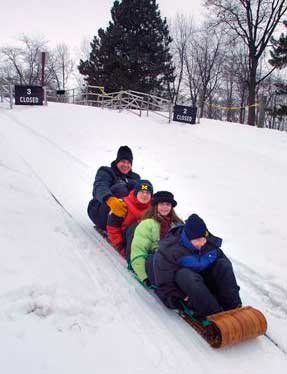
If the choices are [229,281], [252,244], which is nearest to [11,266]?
[229,281]

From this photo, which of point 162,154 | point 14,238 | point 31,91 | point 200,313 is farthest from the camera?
point 31,91

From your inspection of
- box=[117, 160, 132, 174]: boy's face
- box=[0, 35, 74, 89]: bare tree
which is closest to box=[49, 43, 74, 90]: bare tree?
box=[0, 35, 74, 89]: bare tree

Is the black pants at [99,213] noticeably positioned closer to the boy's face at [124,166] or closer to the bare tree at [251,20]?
the boy's face at [124,166]

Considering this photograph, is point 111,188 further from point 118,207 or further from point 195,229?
point 195,229

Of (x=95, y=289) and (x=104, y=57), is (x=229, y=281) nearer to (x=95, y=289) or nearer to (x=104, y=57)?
(x=95, y=289)

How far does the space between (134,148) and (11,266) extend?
342 inches

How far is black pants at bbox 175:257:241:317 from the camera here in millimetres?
3252

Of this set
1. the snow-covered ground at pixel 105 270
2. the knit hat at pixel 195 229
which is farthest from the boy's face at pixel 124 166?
the knit hat at pixel 195 229

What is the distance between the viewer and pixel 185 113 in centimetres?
1742

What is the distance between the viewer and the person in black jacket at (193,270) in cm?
336

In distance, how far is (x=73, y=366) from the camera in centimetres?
261

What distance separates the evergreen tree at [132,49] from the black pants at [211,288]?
2536 cm

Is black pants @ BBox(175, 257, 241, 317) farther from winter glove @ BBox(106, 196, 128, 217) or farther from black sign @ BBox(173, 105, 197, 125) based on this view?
black sign @ BBox(173, 105, 197, 125)

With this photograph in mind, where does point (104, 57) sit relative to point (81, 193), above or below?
above
